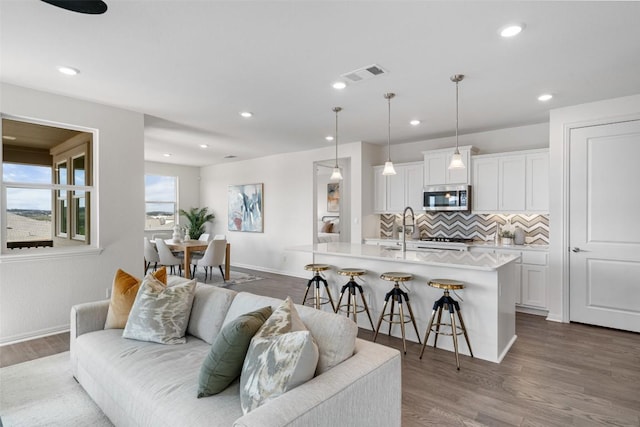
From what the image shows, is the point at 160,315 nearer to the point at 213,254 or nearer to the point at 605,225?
A: the point at 213,254

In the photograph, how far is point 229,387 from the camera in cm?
164

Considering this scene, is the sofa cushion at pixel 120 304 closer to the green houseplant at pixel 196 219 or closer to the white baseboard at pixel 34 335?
the white baseboard at pixel 34 335

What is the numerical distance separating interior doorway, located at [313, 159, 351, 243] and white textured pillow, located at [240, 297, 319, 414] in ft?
20.6

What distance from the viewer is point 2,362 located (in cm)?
295

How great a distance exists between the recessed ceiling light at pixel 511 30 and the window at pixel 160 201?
7.95 m

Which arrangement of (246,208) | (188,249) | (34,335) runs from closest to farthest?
(34,335)
(188,249)
(246,208)

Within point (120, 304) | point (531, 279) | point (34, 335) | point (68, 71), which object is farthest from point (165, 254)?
point (531, 279)

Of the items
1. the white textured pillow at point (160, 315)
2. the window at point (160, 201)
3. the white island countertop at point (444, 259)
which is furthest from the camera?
the window at point (160, 201)

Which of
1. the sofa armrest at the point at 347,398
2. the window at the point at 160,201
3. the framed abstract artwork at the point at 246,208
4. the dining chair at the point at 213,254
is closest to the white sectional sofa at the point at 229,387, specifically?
the sofa armrest at the point at 347,398

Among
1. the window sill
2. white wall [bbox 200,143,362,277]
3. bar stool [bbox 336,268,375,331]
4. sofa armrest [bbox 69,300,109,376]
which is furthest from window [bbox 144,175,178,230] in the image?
bar stool [bbox 336,268,375,331]

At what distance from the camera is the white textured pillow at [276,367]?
1397mm

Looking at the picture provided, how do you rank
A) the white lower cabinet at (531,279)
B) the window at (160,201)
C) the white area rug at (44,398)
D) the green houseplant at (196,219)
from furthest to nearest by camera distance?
the green houseplant at (196,219), the window at (160,201), the white lower cabinet at (531,279), the white area rug at (44,398)

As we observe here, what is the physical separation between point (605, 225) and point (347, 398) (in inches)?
159

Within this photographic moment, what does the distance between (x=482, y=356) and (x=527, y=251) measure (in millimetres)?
2029
